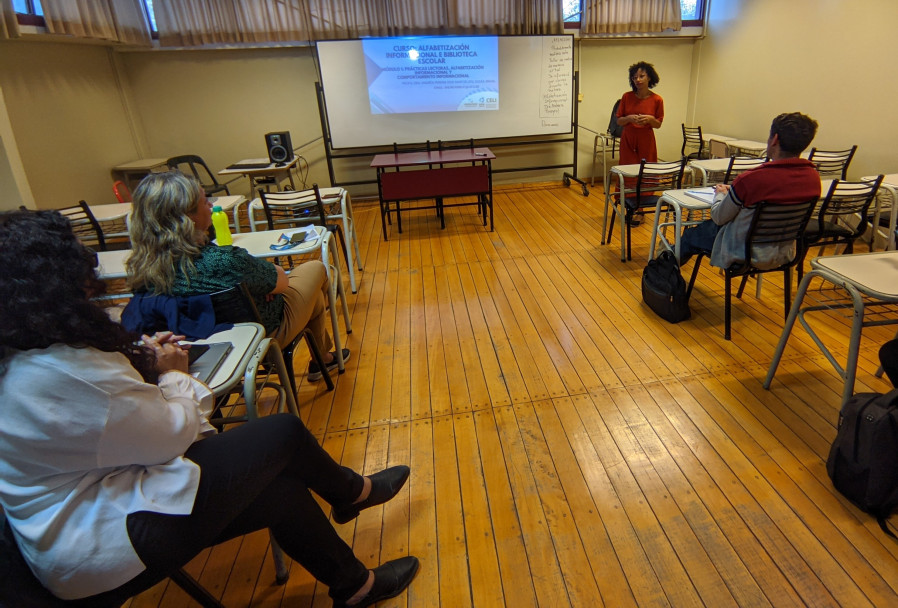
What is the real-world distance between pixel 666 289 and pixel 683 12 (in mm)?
5371

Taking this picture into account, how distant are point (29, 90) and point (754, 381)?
5915 mm

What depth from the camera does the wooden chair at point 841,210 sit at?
2650 millimetres

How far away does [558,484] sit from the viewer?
174 centimetres

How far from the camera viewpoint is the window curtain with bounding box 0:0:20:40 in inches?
137

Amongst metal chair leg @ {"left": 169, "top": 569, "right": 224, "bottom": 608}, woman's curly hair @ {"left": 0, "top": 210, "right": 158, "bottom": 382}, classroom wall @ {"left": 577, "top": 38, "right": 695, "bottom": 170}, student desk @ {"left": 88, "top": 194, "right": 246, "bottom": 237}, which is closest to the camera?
woman's curly hair @ {"left": 0, "top": 210, "right": 158, "bottom": 382}

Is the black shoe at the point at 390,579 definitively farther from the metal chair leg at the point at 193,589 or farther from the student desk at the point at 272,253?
the student desk at the point at 272,253

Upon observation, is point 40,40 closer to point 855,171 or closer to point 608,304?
point 608,304

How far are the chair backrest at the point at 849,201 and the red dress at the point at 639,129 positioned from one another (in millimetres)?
1956

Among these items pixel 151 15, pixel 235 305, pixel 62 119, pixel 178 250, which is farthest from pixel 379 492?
pixel 151 15

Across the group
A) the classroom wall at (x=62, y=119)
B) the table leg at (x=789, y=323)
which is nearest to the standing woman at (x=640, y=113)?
the table leg at (x=789, y=323)

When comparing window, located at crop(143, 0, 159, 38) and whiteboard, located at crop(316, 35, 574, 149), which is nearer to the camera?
window, located at crop(143, 0, 159, 38)

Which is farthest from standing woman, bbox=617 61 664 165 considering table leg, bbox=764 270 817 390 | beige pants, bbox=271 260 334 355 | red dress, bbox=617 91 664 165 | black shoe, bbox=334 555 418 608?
black shoe, bbox=334 555 418 608

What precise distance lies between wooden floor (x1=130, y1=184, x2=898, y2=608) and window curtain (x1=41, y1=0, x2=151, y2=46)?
3.77 meters

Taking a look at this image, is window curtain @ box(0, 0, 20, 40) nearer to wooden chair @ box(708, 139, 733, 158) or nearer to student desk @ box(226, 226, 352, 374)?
student desk @ box(226, 226, 352, 374)
